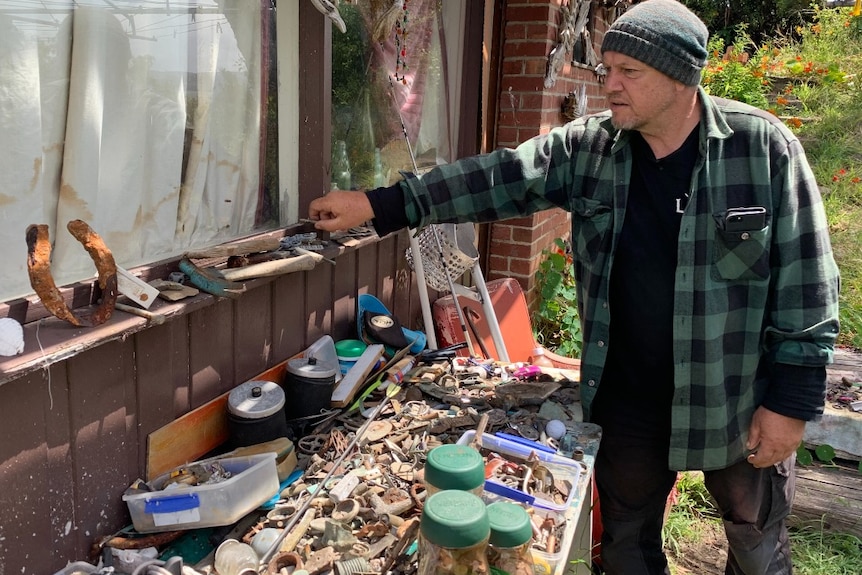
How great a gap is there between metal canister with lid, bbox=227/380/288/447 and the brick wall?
2.71m

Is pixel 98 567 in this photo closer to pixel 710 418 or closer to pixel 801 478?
pixel 710 418

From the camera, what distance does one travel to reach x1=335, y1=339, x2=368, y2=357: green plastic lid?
8.75 feet

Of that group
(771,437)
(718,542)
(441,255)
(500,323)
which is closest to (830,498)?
(718,542)

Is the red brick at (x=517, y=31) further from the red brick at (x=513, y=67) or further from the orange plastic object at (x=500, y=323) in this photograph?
the orange plastic object at (x=500, y=323)

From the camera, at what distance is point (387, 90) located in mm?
3354

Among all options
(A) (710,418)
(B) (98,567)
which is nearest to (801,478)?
(A) (710,418)

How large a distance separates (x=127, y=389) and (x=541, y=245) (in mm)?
3471

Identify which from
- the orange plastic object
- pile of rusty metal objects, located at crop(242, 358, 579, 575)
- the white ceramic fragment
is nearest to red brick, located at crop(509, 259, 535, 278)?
the orange plastic object

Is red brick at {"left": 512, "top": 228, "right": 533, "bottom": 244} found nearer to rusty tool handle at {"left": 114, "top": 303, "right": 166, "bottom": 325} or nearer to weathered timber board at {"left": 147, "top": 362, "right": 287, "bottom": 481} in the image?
weathered timber board at {"left": 147, "top": 362, "right": 287, "bottom": 481}

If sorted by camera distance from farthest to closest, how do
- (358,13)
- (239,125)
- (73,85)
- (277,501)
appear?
1. (358,13)
2. (239,125)
3. (277,501)
4. (73,85)

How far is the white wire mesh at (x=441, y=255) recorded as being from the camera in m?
3.23

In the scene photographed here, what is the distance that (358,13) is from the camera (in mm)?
2971

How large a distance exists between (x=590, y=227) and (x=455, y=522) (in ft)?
4.06

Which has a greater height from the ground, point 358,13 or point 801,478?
point 358,13
